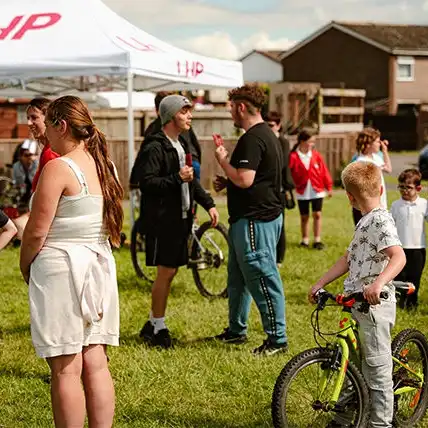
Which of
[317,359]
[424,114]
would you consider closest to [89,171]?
[317,359]

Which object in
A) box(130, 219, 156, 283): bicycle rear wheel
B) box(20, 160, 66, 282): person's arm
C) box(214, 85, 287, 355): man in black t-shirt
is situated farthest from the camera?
box(130, 219, 156, 283): bicycle rear wheel

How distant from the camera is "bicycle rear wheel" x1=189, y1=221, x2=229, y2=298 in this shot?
30.2 ft

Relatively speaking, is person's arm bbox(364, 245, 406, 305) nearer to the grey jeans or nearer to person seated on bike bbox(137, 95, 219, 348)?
the grey jeans

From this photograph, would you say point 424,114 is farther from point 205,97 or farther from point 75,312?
point 75,312

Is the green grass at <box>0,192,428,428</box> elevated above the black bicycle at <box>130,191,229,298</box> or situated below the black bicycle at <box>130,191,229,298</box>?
below

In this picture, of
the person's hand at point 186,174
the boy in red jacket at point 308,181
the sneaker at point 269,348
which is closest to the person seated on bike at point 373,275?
the sneaker at point 269,348

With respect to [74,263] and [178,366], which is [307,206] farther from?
[74,263]

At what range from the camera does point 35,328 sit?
4.43 metres

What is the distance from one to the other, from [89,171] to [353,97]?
2841 cm

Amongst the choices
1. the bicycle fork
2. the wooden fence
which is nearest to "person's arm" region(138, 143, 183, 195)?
the bicycle fork

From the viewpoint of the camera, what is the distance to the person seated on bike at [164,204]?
23.7 ft

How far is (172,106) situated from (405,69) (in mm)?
50306

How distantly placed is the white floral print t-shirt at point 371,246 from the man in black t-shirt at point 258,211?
1951 millimetres

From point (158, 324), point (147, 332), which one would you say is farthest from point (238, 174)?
point (147, 332)
